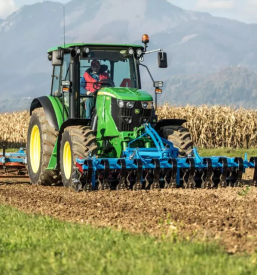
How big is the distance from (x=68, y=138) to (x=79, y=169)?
0.76 metres

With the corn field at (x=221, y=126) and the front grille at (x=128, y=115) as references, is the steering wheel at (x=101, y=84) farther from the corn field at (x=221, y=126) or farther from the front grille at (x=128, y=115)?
the corn field at (x=221, y=126)

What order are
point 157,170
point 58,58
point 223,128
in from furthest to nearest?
point 223,128 → point 58,58 → point 157,170

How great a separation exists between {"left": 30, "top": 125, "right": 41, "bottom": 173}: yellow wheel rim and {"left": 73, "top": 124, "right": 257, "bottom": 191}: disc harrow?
8.32ft

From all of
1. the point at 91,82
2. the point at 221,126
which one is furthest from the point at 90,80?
the point at 221,126

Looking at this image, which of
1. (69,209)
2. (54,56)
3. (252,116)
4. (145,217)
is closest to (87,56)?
(54,56)

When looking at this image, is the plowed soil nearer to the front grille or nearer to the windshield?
the front grille

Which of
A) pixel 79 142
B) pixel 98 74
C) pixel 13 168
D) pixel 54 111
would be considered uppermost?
pixel 98 74

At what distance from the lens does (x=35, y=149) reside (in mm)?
13102

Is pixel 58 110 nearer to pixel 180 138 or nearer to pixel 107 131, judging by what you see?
pixel 107 131

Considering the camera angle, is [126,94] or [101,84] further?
[101,84]

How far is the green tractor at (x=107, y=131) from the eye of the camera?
10.5 m

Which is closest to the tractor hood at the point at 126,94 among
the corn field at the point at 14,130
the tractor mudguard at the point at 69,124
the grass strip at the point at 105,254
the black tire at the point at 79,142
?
the tractor mudguard at the point at 69,124

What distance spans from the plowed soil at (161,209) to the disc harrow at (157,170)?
0.33 metres

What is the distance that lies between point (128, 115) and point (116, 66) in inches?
44.0
